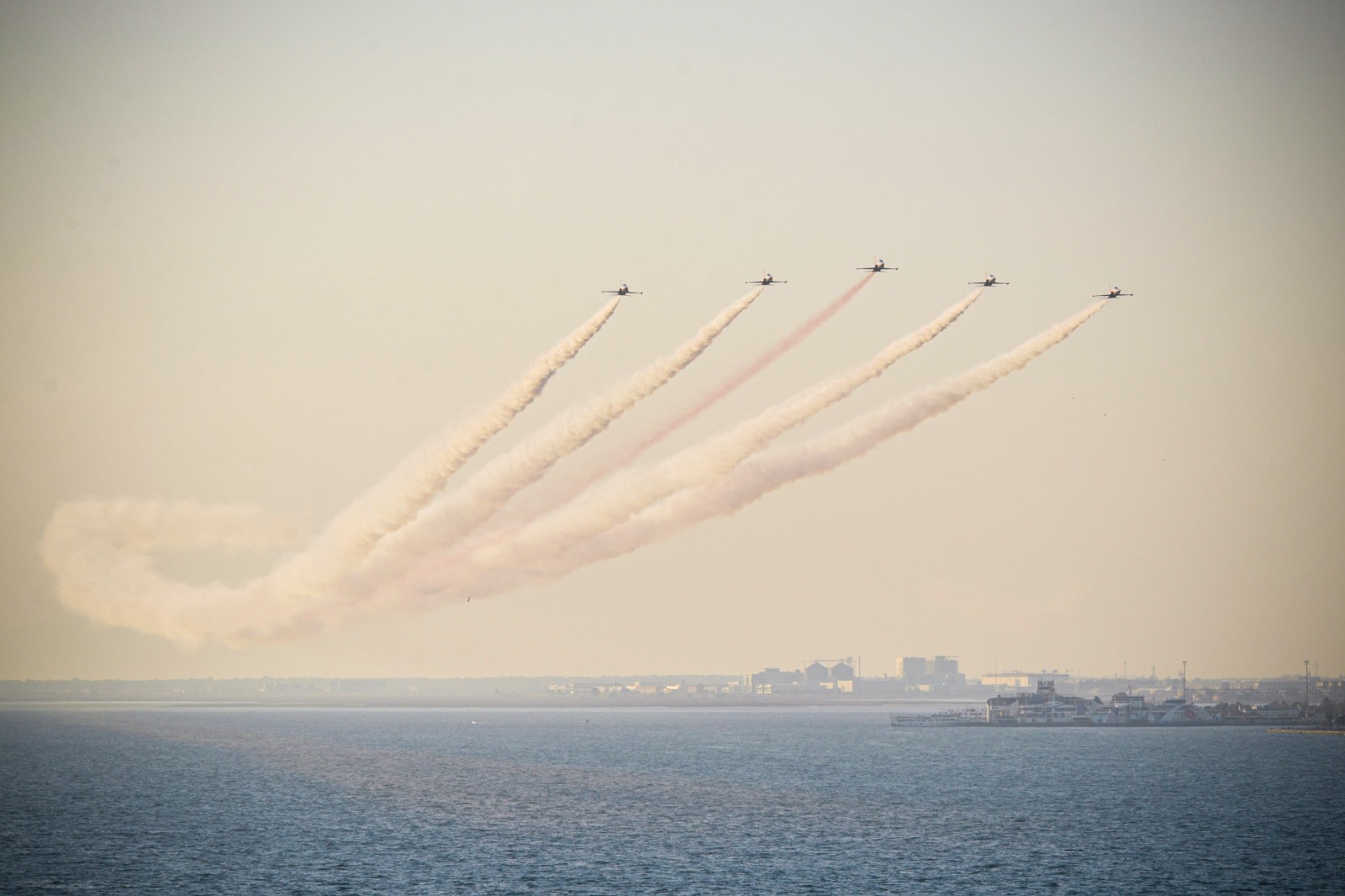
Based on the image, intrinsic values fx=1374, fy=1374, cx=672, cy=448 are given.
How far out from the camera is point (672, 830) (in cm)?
11025

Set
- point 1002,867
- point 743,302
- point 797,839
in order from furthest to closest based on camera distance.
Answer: point 743,302, point 797,839, point 1002,867

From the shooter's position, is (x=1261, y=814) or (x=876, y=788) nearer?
(x=1261, y=814)

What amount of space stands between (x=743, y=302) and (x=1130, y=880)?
56.5 meters

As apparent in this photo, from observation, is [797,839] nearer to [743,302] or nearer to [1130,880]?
[1130,880]

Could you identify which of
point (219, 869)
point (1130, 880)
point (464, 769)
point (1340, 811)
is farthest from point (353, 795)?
point (1340, 811)

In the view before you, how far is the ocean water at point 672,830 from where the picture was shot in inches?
3438

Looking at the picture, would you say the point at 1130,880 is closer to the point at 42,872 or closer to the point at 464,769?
the point at 42,872

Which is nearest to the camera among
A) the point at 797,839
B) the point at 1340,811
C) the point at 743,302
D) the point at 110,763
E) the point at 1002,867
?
the point at 1002,867

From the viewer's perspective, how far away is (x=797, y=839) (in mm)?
105062

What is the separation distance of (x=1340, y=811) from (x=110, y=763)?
15141cm

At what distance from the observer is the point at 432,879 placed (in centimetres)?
8612

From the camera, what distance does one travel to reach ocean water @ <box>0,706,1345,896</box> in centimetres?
8731

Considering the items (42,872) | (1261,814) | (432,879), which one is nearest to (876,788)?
(1261,814)

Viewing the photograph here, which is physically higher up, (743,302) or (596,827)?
(743,302)
